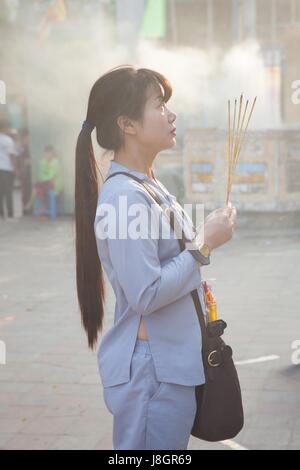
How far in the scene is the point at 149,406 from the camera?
6.98 feet

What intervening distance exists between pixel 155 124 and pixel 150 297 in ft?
1.60

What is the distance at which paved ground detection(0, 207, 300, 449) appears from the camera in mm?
3889

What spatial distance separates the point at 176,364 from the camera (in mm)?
2119

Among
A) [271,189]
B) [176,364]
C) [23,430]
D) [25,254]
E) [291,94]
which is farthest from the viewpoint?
[291,94]

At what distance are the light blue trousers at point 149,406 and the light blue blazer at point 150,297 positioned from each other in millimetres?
23

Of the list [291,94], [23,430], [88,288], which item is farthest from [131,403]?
[291,94]

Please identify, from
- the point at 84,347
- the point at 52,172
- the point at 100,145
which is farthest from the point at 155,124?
the point at 52,172

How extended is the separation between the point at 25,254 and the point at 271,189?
11.6 feet

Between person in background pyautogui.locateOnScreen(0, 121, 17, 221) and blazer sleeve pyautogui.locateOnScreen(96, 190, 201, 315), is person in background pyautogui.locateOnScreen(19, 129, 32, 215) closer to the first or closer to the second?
person in background pyautogui.locateOnScreen(0, 121, 17, 221)

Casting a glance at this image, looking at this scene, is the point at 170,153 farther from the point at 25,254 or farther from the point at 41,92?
the point at 25,254

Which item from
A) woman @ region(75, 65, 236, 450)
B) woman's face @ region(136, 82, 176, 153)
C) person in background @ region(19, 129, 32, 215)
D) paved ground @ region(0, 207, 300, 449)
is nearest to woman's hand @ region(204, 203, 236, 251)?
woman @ region(75, 65, 236, 450)

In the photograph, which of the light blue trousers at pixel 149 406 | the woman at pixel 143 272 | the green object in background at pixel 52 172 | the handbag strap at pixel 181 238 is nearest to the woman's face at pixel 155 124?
the woman at pixel 143 272

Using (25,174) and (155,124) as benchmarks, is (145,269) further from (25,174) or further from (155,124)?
(25,174)

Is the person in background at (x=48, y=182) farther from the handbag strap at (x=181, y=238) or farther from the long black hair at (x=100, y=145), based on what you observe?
the handbag strap at (x=181, y=238)
